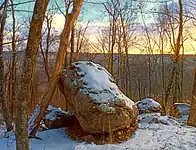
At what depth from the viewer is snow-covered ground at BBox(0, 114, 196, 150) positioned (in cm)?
749

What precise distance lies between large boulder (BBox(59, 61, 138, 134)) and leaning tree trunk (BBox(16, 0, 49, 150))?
8.78 feet

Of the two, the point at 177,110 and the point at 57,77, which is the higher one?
the point at 57,77

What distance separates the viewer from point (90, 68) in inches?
356

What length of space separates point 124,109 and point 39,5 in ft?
12.4

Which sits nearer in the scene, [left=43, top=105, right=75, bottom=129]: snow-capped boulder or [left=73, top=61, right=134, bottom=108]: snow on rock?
[left=73, top=61, right=134, bottom=108]: snow on rock

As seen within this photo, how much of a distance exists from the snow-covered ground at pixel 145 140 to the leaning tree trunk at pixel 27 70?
91.6 inches

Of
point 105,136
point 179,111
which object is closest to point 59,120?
point 105,136

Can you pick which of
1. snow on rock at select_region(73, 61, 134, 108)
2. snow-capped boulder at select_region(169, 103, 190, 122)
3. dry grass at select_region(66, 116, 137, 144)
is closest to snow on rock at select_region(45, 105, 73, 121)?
dry grass at select_region(66, 116, 137, 144)

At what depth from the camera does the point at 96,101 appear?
7.98 m

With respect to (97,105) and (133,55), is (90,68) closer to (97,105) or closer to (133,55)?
(97,105)

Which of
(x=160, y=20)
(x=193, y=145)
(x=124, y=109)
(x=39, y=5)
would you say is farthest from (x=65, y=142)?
(x=160, y=20)

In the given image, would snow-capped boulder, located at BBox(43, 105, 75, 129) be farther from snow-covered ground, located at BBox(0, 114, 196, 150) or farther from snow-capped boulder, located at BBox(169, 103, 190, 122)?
snow-capped boulder, located at BBox(169, 103, 190, 122)

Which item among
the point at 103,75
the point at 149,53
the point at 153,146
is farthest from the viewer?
the point at 149,53

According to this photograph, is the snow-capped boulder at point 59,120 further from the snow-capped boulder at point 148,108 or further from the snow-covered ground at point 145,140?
the snow-capped boulder at point 148,108
